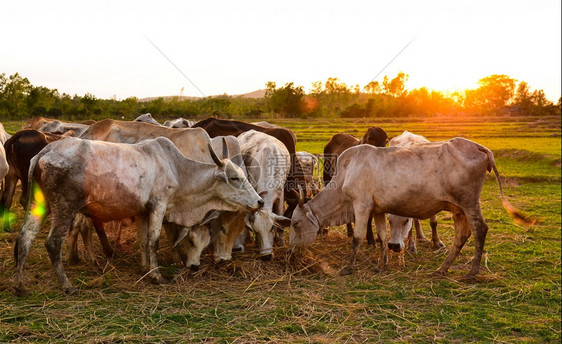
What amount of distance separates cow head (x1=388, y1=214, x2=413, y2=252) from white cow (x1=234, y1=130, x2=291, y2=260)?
1604 mm

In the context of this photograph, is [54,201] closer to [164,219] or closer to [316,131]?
[164,219]

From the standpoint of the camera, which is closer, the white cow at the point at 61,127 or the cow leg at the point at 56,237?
the cow leg at the point at 56,237

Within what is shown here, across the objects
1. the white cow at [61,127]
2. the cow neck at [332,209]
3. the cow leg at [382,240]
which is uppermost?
the white cow at [61,127]

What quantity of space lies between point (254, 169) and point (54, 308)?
3.66m

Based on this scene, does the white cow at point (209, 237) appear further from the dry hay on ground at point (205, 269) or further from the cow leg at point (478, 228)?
the cow leg at point (478, 228)

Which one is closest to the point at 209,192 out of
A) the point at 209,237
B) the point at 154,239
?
the point at 209,237

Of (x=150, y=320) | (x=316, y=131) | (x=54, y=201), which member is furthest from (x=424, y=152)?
(x=316, y=131)

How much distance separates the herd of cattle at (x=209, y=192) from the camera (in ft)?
18.2

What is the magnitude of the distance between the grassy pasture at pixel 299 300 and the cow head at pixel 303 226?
0.83ft

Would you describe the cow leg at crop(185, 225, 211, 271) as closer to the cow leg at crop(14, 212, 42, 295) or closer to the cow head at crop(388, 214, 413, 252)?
the cow leg at crop(14, 212, 42, 295)

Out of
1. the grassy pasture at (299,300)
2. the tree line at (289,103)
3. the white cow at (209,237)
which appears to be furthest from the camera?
the tree line at (289,103)

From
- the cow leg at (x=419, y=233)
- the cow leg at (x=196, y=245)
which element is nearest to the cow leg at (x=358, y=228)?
the cow leg at (x=196, y=245)

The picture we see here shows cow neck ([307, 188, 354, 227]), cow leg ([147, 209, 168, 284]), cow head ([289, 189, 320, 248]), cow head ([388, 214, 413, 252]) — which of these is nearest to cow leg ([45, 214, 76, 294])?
cow leg ([147, 209, 168, 284])

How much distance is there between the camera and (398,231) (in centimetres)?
725
